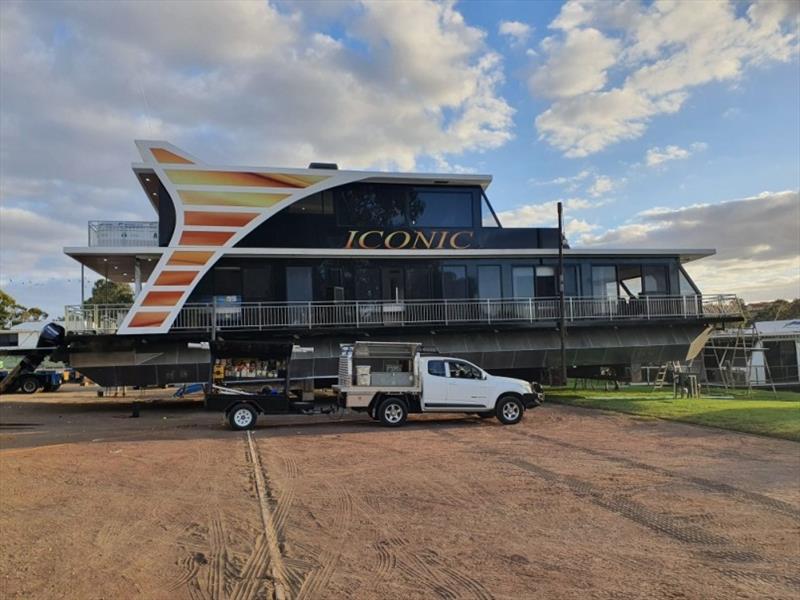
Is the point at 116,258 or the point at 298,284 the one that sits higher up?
the point at 116,258

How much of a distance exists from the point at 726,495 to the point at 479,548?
13.5 ft

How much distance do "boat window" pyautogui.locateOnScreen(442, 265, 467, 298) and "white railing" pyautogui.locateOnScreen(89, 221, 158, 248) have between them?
36.2 feet

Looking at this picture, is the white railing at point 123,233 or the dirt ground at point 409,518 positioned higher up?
the white railing at point 123,233

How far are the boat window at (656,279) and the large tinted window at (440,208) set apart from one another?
8.06m

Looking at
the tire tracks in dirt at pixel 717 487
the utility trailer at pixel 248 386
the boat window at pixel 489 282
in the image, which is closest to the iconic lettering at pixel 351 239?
the boat window at pixel 489 282

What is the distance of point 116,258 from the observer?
840 inches

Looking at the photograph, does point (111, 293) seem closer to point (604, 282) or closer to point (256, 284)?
point (256, 284)

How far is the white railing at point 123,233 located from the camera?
20844 mm

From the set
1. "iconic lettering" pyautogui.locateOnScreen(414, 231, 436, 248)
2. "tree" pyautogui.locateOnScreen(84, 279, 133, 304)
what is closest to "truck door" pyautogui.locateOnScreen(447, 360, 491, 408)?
"iconic lettering" pyautogui.locateOnScreen(414, 231, 436, 248)

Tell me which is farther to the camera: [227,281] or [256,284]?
[256,284]

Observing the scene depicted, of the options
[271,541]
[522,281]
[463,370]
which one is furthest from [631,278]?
[271,541]

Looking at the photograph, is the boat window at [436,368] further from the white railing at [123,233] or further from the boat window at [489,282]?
the white railing at [123,233]

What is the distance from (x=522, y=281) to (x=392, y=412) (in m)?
10.4

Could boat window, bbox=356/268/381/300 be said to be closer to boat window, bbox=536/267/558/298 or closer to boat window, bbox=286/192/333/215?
boat window, bbox=286/192/333/215
